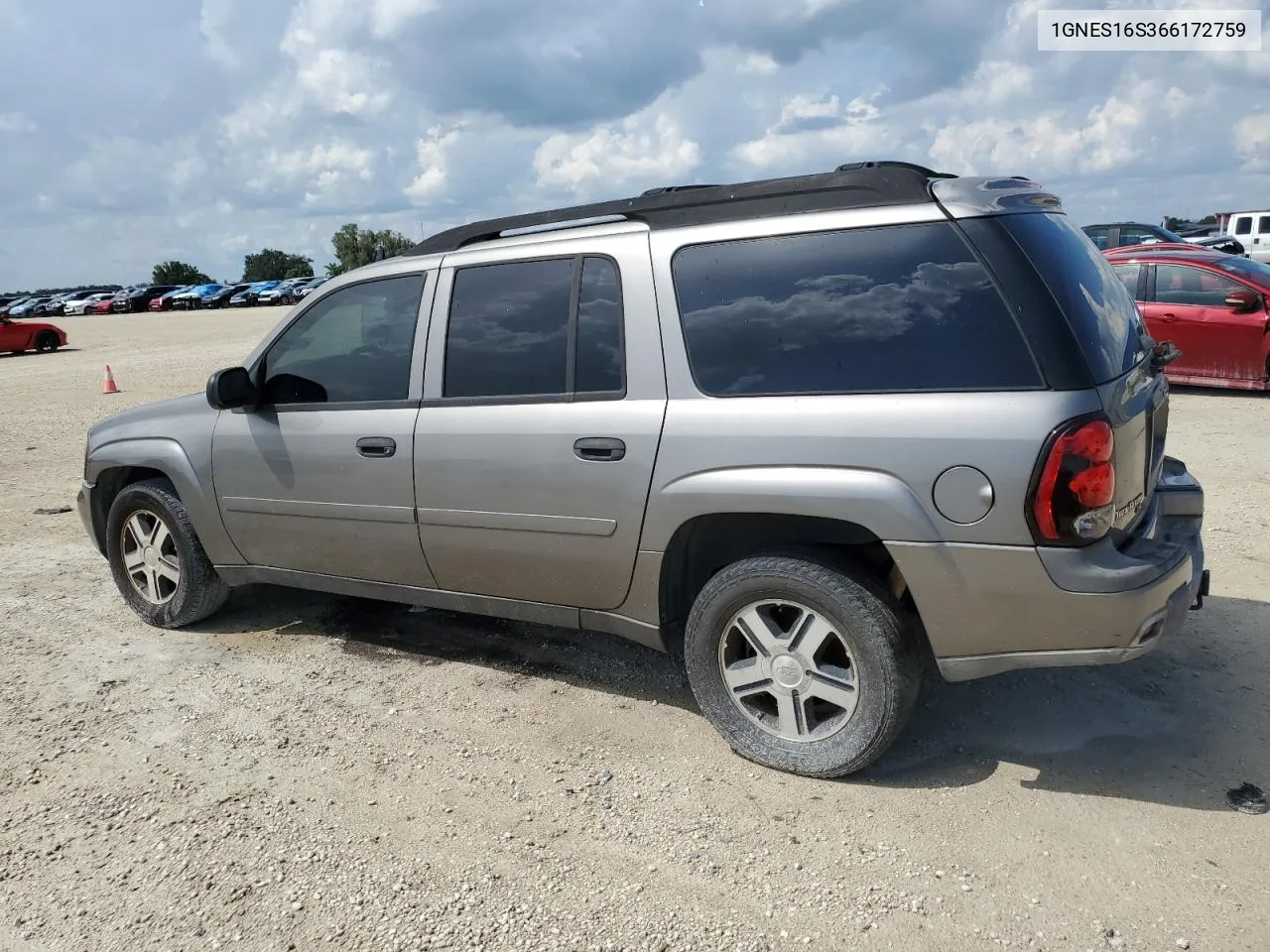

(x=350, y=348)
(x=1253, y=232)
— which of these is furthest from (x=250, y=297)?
(x=350, y=348)

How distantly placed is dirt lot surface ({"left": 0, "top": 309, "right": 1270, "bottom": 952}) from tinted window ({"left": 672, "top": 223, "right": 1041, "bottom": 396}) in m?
1.39

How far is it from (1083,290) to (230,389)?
3495mm

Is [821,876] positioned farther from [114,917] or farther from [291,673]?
[291,673]

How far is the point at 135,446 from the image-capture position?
16.6ft

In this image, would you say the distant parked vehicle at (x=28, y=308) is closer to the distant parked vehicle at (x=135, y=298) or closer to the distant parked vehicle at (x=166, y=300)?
the distant parked vehicle at (x=135, y=298)

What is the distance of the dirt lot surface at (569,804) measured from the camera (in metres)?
2.77

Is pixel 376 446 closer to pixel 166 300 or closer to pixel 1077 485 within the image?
pixel 1077 485

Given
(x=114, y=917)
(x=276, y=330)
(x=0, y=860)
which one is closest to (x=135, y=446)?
(x=276, y=330)

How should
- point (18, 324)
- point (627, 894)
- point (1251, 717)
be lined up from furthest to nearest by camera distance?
point (18, 324)
point (1251, 717)
point (627, 894)

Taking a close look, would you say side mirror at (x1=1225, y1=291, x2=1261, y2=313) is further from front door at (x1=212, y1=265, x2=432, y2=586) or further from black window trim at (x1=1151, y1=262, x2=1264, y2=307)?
front door at (x1=212, y1=265, x2=432, y2=586)

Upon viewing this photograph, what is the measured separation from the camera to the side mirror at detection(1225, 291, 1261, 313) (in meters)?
10.3

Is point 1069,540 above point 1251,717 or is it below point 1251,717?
above

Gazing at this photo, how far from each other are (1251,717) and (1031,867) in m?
1.40

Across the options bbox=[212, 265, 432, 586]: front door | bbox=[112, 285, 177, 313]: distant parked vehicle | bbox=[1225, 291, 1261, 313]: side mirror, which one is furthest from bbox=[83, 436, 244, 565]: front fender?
bbox=[112, 285, 177, 313]: distant parked vehicle
